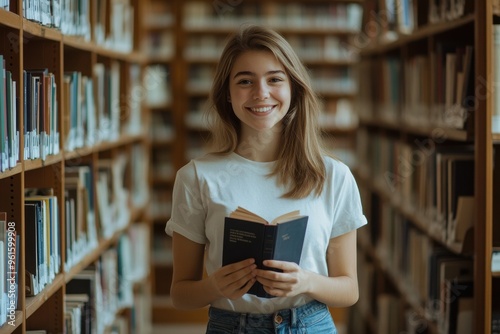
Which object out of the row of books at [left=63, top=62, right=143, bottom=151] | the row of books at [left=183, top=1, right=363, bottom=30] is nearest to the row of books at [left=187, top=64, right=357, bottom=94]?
the row of books at [left=183, top=1, right=363, bottom=30]

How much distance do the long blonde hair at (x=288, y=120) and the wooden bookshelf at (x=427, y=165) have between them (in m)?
0.64

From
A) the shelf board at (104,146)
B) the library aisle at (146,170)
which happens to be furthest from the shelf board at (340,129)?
the shelf board at (104,146)

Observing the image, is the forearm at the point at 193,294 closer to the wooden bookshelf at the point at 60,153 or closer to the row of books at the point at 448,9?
the wooden bookshelf at the point at 60,153

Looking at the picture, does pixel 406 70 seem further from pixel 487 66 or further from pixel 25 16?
pixel 25 16

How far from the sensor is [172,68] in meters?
6.37

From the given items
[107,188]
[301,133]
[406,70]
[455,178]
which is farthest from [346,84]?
[301,133]

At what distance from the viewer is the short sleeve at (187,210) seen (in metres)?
2.01

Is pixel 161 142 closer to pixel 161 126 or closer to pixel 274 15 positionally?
pixel 161 126

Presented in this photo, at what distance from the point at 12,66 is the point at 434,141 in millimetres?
1855

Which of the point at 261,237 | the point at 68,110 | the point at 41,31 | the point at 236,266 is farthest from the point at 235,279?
the point at 68,110

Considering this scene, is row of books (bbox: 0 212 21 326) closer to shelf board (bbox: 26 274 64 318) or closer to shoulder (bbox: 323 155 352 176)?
shelf board (bbox: 26 274 64 318)

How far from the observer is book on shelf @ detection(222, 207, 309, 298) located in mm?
1812

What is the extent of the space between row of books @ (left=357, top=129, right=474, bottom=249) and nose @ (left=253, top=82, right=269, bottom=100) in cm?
97

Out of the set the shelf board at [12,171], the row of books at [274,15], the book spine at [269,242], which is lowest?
the book spine at [269,242]
